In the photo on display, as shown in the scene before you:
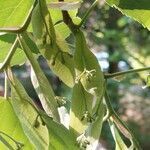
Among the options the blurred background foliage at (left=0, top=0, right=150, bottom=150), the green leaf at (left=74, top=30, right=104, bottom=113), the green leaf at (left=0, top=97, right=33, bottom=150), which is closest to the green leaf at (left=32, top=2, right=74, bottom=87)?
the green leaf at (left=74, top=30, right=104, bottom=113)

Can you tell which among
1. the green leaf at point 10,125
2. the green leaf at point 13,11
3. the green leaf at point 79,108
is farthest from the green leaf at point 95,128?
the green leaf at point 13,11

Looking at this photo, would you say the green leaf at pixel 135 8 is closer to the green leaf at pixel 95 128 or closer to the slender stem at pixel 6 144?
the green leaf at pixel 95 128

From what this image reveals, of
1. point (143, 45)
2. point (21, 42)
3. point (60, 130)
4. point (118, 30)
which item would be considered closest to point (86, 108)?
point (60, 130)

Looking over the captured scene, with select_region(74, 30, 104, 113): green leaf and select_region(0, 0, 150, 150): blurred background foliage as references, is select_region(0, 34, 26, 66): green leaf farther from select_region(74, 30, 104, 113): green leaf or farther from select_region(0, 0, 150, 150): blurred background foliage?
select_region(0, 0, 150, 150): blurred background foliage

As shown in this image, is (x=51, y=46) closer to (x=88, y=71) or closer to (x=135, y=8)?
(x=88, y=71)

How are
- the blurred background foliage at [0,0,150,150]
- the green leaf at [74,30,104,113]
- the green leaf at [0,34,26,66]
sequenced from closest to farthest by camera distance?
the green leaf at [74,30,104,113] < the green leaf at [0,34,26,66] < the blurred background foliage at [0,0,150,150]

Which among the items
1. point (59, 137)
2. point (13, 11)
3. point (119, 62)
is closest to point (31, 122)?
point (59, 137)
